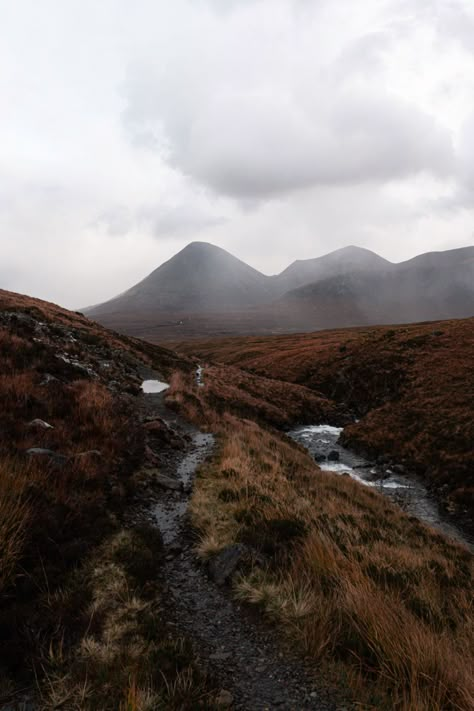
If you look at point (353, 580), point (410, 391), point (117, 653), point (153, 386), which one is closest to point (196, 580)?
point (117, 653)

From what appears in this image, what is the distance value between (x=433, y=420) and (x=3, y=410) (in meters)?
24.7

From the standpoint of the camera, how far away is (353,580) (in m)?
5.49

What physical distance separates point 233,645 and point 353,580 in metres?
2.13

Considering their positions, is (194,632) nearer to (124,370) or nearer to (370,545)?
(370,545)

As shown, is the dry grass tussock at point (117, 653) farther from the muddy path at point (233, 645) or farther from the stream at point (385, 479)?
the stream at point (385, 479)

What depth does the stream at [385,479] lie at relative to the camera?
1484 centimetres

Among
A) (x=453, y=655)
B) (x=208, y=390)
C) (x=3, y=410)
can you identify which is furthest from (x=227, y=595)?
(x=208, y=390)

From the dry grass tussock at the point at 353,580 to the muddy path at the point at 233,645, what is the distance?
0.91 feet

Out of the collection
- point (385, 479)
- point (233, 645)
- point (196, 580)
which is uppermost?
point (233, 645)

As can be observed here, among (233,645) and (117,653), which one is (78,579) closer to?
(117,653)

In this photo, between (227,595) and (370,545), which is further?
(370,545)

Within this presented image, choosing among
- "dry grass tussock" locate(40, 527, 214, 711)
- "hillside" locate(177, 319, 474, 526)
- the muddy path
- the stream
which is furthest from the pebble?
"hillside" locate(177, 319, 474, 526)

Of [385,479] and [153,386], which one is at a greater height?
[153,386]

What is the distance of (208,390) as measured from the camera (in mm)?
26078
